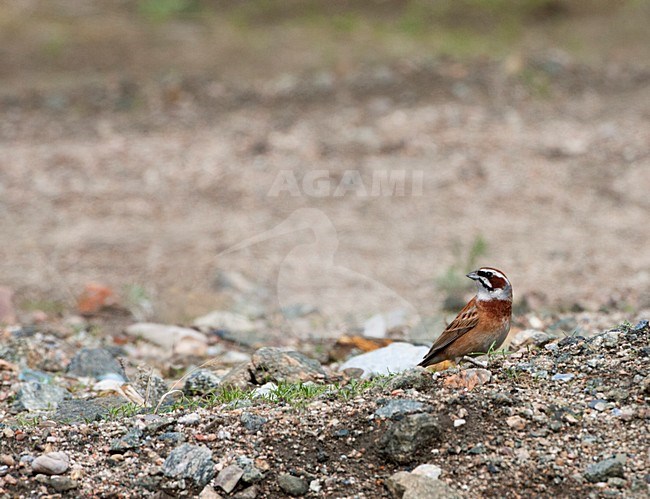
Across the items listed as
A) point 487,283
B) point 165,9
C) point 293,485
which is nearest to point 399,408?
point 293,485

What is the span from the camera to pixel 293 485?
168 inches

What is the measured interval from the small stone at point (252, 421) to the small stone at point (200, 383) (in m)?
0.93

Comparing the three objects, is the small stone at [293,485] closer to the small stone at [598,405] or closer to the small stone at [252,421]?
the small stone at [252,421]

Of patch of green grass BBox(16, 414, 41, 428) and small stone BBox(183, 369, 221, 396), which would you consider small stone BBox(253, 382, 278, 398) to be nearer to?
small stone BBox(183, 369, 221, 396)

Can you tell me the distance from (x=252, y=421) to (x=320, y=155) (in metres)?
8.50

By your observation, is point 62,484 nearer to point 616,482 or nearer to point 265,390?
point 265,390

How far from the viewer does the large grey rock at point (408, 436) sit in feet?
14.4

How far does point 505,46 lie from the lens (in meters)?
15.2

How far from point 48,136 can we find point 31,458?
1009 cm

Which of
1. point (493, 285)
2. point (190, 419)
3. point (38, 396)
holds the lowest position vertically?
point (38, 396)

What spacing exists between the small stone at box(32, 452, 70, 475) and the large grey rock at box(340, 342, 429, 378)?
1.98m

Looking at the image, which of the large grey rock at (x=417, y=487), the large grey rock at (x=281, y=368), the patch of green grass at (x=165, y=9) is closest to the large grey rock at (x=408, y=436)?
the large grey rock at (x=417, y=487)

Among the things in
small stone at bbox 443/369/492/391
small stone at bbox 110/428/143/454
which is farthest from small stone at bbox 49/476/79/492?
small stone at bbox 443/369/492/391

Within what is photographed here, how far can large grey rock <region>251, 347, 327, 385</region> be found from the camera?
223 inches
